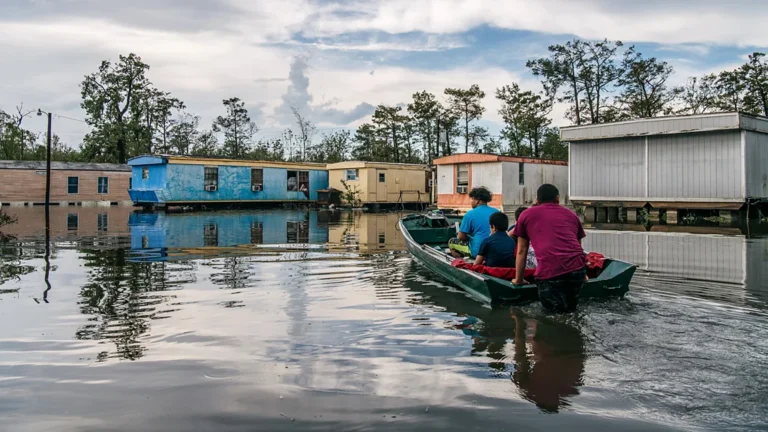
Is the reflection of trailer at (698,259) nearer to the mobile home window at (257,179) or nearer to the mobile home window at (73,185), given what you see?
the mobile home window at (257,179)

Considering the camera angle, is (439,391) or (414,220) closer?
(439,391)

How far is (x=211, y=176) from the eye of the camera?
34188 mm

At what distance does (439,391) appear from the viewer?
4.16 meters

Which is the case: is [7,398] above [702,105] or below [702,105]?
below

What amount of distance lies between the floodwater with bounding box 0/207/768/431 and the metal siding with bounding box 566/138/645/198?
480 inches

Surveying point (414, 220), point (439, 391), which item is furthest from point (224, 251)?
point (439, 391)

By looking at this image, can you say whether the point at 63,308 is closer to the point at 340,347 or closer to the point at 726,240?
the point at 340,347

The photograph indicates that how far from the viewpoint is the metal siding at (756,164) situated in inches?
755

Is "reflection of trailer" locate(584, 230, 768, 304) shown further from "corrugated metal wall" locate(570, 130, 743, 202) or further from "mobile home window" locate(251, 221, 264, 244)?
"mobile home window" locate(251, 221, 264, 244)

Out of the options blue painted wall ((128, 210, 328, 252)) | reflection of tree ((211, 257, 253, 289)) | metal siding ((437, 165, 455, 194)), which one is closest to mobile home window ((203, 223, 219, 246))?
blue painted wall ((128, 210, 328, 252))

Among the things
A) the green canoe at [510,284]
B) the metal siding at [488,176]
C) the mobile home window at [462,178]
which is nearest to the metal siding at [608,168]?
the metal siding at [488,176]

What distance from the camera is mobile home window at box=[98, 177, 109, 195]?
38.4 m

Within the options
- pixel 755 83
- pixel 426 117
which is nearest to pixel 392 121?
pixel 426 117

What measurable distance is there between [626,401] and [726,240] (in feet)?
40.6
